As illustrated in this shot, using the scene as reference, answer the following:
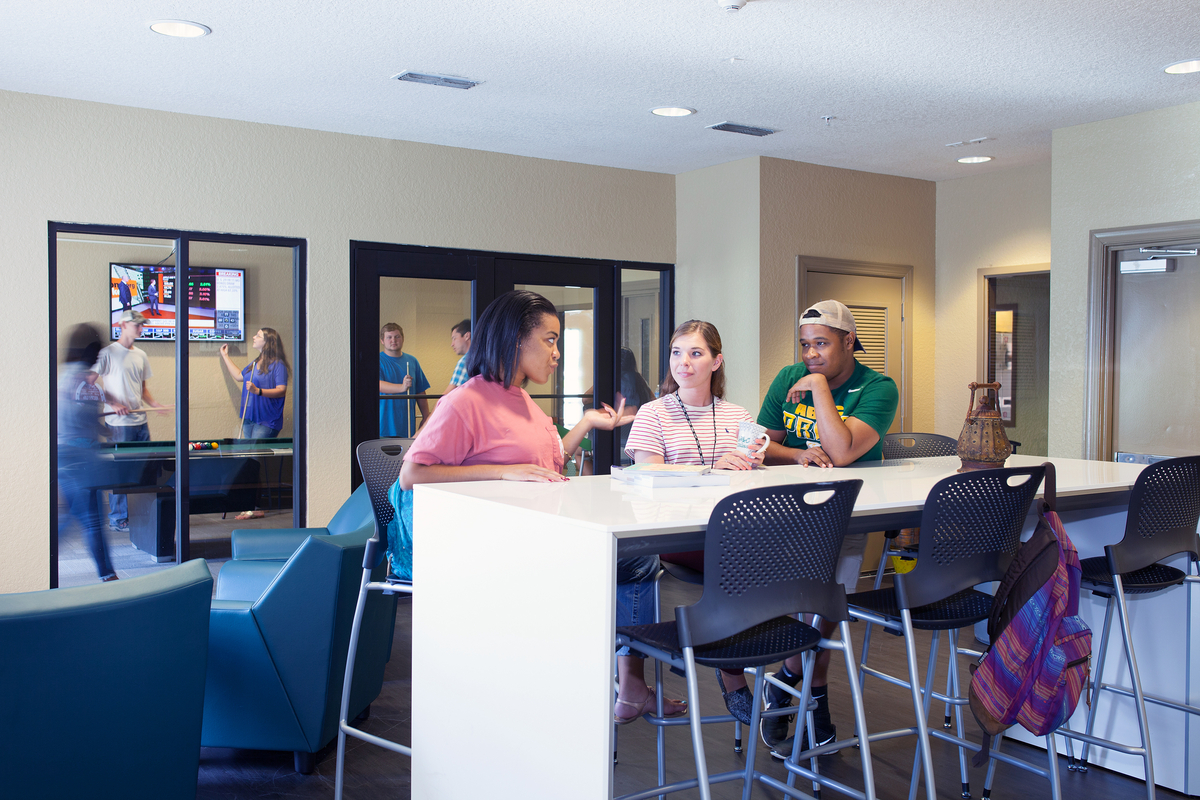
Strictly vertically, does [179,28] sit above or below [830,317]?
above

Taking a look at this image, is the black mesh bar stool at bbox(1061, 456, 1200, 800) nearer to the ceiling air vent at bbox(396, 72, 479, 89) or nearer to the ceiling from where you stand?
the ceiling

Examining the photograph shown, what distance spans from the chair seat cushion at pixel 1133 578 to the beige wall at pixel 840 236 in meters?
2.98

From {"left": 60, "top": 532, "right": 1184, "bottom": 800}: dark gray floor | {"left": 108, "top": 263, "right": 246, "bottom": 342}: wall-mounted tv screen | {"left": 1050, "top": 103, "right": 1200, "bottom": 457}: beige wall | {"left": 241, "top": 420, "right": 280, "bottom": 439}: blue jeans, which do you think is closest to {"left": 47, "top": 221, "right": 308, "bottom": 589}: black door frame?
{"left": 108, "top": 263, "right": 246, "bottom": 342}: wall-mounted tv screen

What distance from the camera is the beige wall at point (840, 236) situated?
571 centimetres

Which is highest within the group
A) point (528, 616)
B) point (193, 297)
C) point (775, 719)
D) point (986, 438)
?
point (193, 297)

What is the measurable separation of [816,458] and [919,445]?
1.06 metres

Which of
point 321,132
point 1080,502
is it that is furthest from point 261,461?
point 1080,502

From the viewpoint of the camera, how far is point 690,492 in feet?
7.99

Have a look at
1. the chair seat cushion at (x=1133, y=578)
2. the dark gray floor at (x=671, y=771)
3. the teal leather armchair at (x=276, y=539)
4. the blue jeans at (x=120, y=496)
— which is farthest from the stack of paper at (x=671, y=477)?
the blue jeans at (x=120, y=496)

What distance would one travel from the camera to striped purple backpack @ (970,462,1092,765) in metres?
2.30

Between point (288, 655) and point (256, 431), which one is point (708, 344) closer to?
Result: point (288, 655)

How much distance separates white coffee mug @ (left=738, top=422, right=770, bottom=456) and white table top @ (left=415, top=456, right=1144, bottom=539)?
0.07 m

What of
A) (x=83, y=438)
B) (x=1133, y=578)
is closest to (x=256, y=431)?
(x=83, y=438)

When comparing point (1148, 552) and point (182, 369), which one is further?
point (182, 369)
